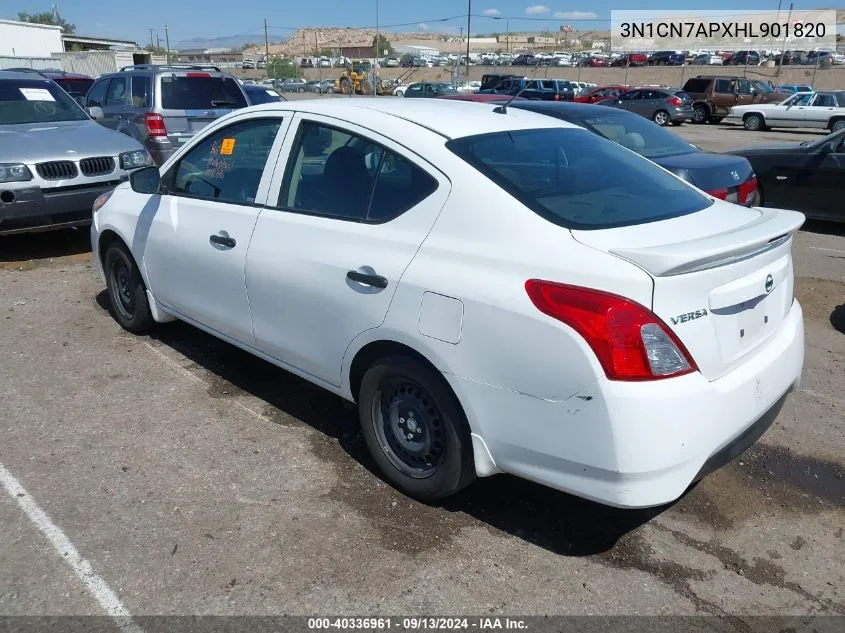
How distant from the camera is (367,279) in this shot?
10.6ft

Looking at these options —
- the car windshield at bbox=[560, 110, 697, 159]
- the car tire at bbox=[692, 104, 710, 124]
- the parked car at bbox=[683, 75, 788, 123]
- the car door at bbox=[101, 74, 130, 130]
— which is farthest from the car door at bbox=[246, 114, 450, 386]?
the car tire at bbox=[692, 104, 710, 124]

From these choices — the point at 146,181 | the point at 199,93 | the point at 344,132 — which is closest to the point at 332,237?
the point at 344,132

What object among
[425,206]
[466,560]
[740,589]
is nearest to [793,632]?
[740,589]

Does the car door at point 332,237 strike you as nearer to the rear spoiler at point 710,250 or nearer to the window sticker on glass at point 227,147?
the window sticker on glass at point 227,147

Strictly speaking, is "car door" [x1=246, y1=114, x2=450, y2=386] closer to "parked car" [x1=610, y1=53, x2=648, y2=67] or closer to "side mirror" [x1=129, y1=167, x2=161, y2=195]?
"side mirror" [x1=129, y1=167, x2=161, y2=195]

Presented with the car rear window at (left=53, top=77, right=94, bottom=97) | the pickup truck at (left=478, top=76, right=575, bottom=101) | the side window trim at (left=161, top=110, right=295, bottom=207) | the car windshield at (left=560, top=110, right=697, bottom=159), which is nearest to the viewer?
the side window trim at (left=161, top=110, right=295, bottom=207)

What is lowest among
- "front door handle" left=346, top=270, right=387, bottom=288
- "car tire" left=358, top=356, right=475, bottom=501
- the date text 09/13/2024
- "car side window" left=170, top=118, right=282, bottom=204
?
the date text 09/13/2024

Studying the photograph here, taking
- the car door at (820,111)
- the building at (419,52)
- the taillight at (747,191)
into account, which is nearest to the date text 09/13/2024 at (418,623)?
the taillight at (747,191)

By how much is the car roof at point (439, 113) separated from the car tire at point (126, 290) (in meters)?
1.79

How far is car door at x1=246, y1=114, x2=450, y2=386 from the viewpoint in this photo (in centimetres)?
319

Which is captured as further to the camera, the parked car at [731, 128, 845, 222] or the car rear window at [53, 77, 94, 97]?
the car rear window at [53, 77, 94, 97]

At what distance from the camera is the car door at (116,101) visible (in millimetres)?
11047

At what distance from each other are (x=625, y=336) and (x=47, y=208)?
6.61 m

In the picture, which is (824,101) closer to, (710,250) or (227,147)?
(227,147)
